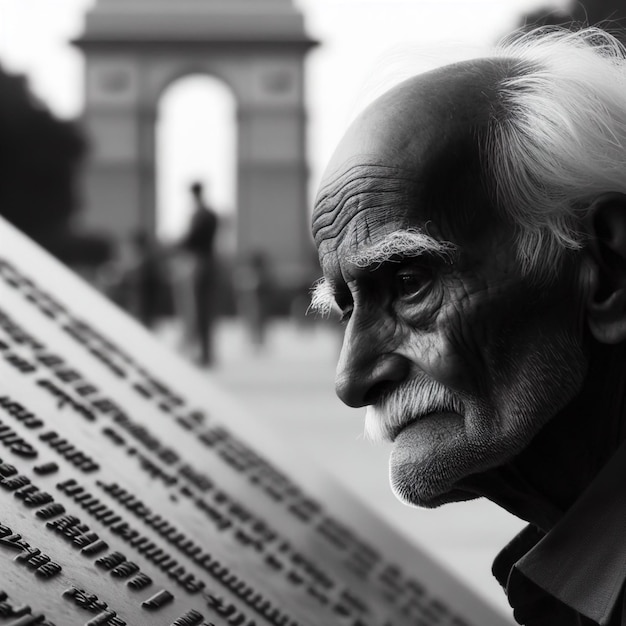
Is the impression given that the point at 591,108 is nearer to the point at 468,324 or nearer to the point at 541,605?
the point at 468,324

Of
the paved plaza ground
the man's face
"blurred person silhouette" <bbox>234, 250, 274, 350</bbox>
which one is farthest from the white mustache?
"blurred person silhouette" <bbox>234, 250, 274, 350</bbox>

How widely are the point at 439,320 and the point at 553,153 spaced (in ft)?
0.90

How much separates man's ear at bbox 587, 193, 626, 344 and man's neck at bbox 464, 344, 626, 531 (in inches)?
2.5

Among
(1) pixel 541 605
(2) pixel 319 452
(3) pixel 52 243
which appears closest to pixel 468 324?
(1) pixel 541 605

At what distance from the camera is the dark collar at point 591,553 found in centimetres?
146

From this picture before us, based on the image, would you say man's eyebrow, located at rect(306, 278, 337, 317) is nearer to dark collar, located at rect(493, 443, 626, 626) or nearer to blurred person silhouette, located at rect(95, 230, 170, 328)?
dark collar, located at rect(493, 443, 626, 626)

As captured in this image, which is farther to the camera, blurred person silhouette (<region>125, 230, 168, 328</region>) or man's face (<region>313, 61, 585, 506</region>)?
blurred person silhouette (<region>125, 230, 168, 328</region>)

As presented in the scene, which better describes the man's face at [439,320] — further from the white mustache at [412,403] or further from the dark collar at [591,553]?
the dark collar at [591,553]

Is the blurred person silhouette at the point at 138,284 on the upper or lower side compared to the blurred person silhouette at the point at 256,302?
upper

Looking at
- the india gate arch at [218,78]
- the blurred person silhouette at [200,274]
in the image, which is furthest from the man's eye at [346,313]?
the india gate arch at [218,78]

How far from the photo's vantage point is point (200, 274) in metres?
12.0

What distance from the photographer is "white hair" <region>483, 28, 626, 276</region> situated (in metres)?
1.46

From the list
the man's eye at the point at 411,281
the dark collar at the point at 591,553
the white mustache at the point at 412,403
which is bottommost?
the dark collar at the point at 591,553

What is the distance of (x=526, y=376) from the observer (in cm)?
149
